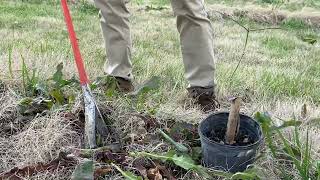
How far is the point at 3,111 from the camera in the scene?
8.88ft

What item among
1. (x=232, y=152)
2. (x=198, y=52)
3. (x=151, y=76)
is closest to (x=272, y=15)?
(x=151, y=76)

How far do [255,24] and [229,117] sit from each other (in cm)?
743

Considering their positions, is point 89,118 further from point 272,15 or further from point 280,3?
point 280,3

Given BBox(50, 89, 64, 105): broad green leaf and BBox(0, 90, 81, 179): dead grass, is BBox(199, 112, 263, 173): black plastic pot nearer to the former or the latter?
BBox(0, 90, 81, 179): dead grass

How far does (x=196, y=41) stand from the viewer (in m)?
3.09

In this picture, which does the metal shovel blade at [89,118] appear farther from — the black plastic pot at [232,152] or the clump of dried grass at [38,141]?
the black plastic pot at [232,152]

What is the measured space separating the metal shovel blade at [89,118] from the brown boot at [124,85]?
27.6 inches

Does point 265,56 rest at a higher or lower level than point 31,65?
lower

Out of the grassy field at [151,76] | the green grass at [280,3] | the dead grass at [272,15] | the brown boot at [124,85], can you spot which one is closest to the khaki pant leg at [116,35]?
the brown boot at [124,85]

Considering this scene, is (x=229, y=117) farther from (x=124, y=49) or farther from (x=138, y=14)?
(x=138, y=14)

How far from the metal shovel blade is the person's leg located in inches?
32.4

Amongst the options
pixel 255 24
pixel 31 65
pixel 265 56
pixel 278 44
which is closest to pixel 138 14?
pixel 255 24

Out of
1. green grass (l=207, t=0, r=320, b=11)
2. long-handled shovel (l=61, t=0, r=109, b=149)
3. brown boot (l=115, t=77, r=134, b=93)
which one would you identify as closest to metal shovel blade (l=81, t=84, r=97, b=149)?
long-handled shovel (l=61, t=0, r=109, b=149)

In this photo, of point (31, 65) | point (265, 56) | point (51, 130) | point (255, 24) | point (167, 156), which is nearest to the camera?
point (167, 156)
